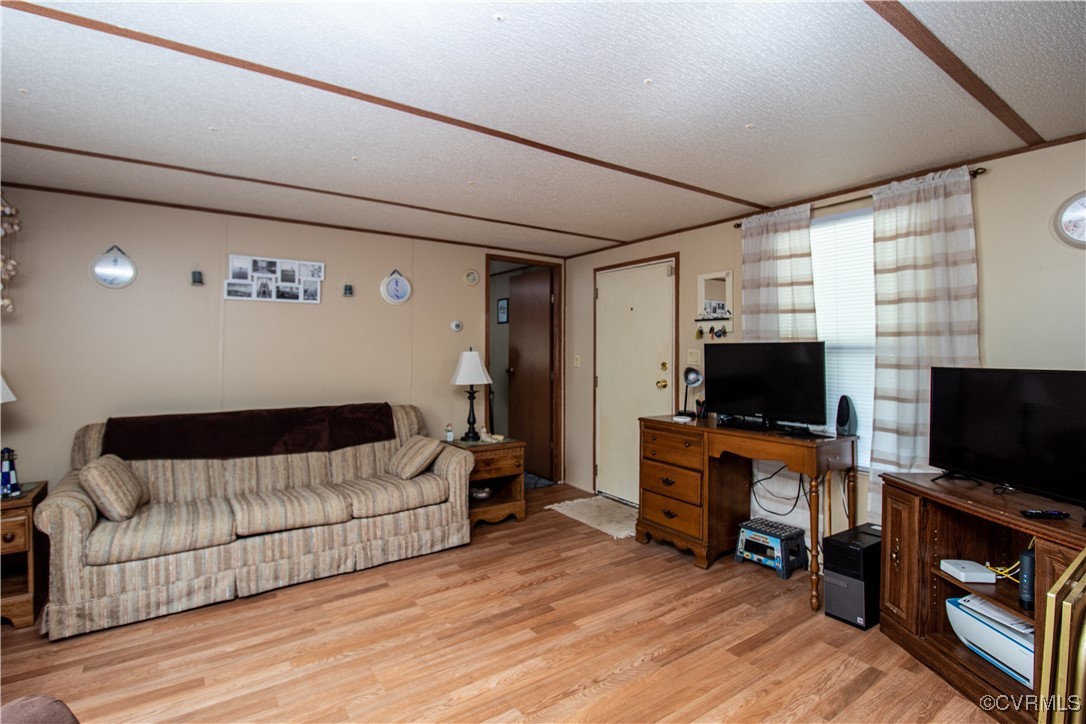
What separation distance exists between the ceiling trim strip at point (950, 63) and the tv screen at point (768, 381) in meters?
1.27

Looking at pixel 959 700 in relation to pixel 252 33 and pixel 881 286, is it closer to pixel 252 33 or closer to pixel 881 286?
pixel 881 286

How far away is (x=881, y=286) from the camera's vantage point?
113 inches

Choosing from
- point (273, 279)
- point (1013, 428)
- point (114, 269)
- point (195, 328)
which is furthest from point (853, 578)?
point (114, 269)

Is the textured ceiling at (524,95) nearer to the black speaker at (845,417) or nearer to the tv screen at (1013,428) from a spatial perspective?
the tv screen at (1013,428)

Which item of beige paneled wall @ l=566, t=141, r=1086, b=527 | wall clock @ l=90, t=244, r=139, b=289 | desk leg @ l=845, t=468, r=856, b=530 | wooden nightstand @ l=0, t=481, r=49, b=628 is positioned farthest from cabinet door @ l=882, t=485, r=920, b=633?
wall clock @ l=90, t=244, r=139, b=289

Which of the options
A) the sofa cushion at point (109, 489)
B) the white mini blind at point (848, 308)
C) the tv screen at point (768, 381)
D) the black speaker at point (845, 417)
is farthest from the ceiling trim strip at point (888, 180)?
the sofa cushion at point (109, 489)

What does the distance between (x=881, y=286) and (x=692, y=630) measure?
6.76 ft

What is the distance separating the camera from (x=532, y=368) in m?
5.58

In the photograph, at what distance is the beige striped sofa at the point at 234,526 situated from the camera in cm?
249

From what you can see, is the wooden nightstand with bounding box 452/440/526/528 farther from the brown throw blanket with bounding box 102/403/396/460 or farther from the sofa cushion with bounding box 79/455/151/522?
the sofa cushion with bounding box 79/455/151/522

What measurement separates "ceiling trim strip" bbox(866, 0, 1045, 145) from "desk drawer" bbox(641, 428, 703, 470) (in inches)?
81.1

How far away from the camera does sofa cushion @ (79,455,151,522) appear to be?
104 inches

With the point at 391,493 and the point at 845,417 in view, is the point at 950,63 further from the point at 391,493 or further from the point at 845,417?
the point at 391,493

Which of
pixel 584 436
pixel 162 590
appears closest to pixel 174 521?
pixel 162 590
